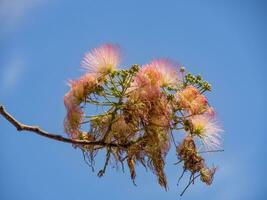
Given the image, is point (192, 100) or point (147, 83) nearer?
point (147, 83)

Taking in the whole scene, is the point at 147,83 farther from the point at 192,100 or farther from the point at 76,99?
the point at 76,99

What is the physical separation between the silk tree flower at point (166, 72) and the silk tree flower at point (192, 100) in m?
0.13

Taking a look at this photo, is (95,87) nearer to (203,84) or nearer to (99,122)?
(99,122)

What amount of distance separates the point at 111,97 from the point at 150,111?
0.40 metres

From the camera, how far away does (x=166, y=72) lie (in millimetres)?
4648

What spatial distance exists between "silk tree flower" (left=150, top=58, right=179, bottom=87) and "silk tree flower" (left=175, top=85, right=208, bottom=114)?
0.43ft

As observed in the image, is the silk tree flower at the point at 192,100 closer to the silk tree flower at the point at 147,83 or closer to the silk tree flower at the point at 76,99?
the silk tree flower at the point at 147,83

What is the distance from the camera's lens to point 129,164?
485 centimetres

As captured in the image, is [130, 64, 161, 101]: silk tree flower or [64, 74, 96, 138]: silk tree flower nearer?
[130, 64, 161, 101]: silk tree flower

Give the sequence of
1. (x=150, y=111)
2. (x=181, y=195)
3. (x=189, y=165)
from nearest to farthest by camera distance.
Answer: (x=181, y=195) < (x=150, y=111) < (x=189, y=165)

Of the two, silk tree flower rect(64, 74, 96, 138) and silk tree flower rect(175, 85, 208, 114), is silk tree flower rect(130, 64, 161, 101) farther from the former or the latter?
silk tree flower rect(64, 74, 96, 138)

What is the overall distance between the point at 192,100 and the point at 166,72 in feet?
1.16

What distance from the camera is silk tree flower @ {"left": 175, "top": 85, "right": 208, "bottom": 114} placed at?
4.57 m

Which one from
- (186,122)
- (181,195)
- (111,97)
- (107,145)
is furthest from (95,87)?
(181,195)
